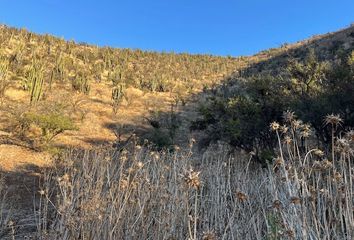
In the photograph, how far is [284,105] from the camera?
10453mm

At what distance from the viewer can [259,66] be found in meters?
27.0

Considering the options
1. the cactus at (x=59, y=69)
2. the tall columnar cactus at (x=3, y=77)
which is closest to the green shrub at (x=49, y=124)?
the tall columnar cactus at (x=3, y=77)

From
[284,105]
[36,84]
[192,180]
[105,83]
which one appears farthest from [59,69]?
[192,180]

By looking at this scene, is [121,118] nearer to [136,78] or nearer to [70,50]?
[136,78]

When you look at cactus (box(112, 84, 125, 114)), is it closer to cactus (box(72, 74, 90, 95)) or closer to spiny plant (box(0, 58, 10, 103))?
cactus (box(72, 74, 90, 95))

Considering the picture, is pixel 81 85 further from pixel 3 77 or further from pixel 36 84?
pixel 36 84

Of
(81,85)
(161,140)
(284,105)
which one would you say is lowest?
(161,140)

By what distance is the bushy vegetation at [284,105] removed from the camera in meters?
9.08

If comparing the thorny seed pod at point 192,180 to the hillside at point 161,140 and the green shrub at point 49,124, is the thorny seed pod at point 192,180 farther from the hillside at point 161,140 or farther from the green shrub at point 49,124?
the green shrub at point 49,124

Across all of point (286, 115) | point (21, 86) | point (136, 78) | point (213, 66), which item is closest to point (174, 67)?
point (213, 66)

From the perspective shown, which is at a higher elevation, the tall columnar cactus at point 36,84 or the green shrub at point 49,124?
the tall columnar cactus at point 36,84

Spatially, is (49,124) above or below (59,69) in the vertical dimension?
below

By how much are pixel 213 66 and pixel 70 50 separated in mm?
10059

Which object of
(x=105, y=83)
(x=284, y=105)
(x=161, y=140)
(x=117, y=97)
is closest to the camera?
(x=284, y=105)
